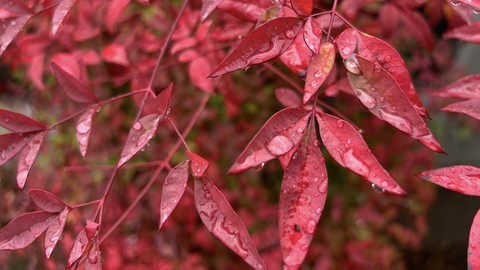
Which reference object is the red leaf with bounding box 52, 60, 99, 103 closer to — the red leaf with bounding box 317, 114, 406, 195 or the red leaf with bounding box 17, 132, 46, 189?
the red leaf with bounding box 17, 132, 46, 189

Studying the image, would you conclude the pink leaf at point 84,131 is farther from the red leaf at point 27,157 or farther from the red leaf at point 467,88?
the red leaf at point 467,88

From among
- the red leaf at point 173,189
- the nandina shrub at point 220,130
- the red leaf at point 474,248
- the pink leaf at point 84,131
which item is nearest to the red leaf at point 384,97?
the nandina shrub at point 220,130

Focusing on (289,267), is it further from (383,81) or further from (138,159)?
(138,159)

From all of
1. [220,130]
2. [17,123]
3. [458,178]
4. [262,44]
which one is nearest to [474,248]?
[458,178]

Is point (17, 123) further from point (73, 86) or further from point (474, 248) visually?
point (474, 248)

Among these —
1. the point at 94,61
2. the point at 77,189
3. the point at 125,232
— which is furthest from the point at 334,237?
the point at 94,61

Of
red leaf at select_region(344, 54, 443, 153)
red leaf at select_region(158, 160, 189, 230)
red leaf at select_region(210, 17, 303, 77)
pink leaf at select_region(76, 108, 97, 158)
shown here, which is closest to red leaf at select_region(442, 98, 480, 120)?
red leaf at select_region(344, 54, 443, 153)

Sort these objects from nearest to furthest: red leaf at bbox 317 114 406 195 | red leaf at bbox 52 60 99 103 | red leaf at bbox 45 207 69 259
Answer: red leaf at bbox 317 114 406 195 < red leaf at bbox 45 207 69 259 < red leaf at bbox 52 60 99 103
